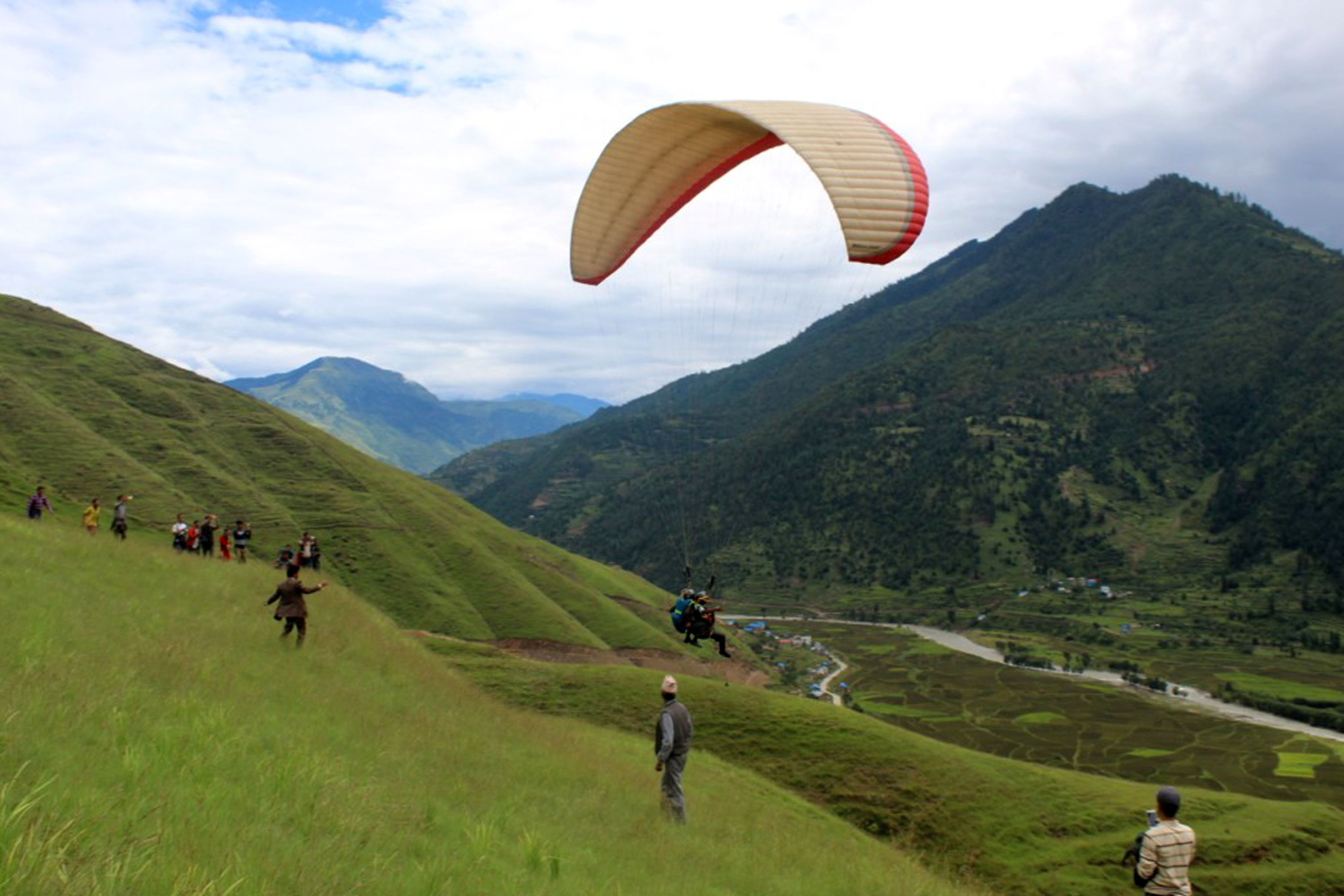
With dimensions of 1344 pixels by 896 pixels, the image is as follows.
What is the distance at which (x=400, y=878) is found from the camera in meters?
6.11

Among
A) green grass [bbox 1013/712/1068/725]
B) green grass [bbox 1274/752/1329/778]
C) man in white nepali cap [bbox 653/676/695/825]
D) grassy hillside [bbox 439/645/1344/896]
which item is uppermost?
man in white nepali cap [bbox 653/676/695/825]

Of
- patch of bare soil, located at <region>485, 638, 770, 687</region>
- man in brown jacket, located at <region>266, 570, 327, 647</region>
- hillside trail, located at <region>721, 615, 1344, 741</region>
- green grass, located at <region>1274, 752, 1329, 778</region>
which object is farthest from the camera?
hillside trail, located at <region>721, 615, 1344, 741</region>

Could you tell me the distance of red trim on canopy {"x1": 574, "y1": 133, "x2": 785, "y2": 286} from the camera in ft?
66.1

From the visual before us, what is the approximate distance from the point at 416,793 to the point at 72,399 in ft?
288

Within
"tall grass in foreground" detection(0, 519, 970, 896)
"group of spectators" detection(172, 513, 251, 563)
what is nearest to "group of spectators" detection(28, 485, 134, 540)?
"group of spectators" detection(172, 513, 251, 563)

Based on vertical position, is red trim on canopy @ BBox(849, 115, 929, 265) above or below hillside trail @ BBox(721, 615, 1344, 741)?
above

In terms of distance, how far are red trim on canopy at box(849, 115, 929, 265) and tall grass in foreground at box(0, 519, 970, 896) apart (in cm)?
916

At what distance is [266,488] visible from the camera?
80062 mm

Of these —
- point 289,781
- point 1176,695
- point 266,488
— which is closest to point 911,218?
point 289,781

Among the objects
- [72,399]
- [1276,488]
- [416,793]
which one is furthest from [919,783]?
[1276,488]

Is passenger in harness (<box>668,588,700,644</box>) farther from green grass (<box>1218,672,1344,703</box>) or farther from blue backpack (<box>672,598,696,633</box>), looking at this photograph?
green grass (<box>1218,672,1344,703</box>)

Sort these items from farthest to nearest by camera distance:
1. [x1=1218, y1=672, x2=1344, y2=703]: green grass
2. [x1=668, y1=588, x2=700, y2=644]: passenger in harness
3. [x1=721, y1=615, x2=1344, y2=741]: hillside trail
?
1. [x1=1218, y1=672, x2=1344, y2=703]: green grass
2. [x1=721, y1=615, x2=1344, y2=741]: hillside trail
3. [x1=668, y1=588, x2=700, y2=644]: passenger in harness

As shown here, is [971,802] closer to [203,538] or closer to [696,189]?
[696,189]

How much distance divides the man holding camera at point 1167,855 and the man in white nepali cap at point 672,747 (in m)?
5.42
